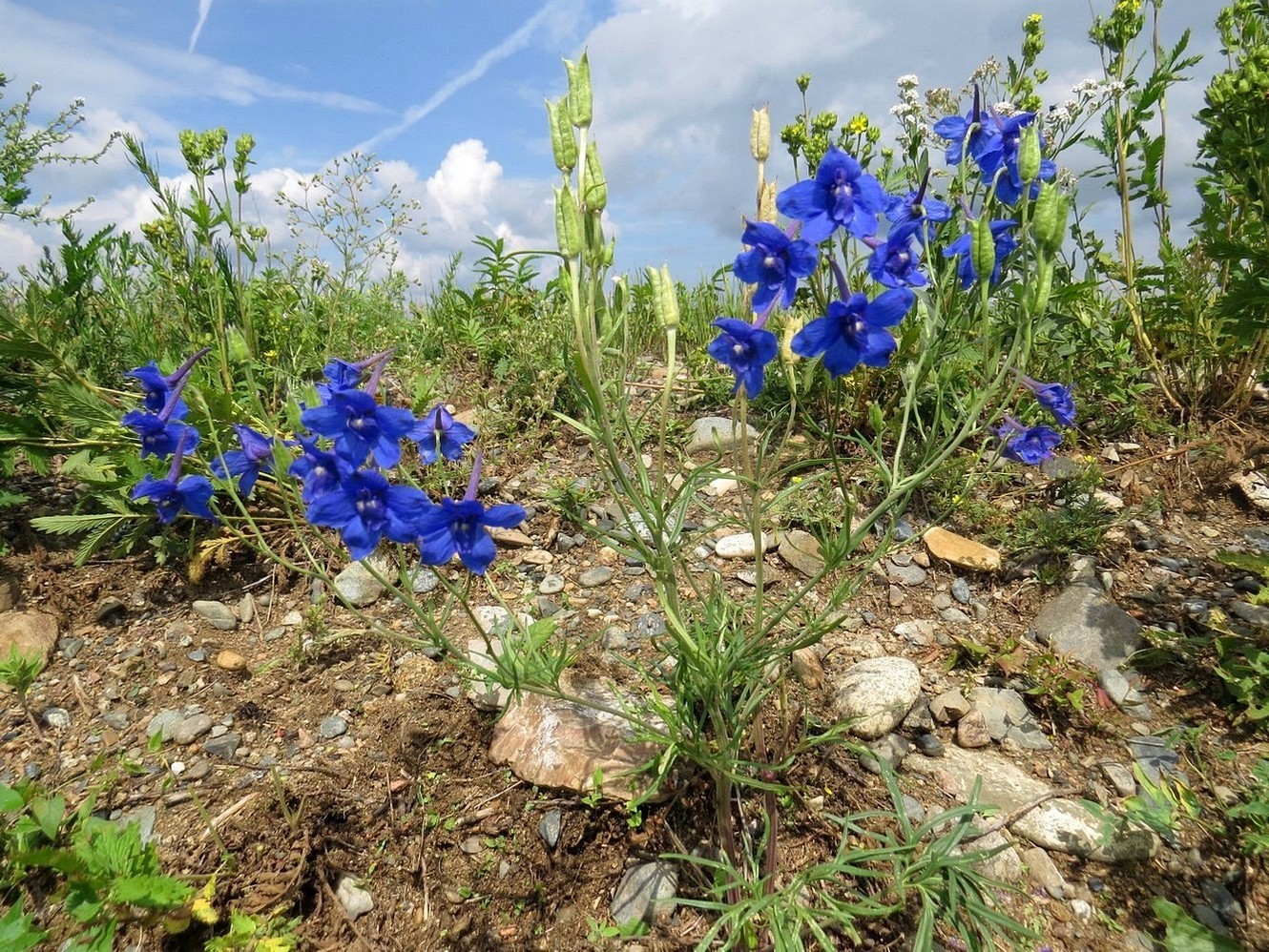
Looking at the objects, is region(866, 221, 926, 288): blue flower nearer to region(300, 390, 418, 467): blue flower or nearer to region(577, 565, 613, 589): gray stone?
region(300, 390, 418, 467): blue flower

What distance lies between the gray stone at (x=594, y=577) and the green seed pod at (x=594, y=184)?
1851 mm

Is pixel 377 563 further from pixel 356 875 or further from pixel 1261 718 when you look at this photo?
pixel 1261 718

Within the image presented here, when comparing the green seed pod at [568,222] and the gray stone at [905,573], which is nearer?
the green seed pod at [568,222]

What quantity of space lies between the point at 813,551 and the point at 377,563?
1987 mm

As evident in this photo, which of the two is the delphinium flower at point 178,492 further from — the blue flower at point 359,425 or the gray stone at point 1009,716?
the gray stone at point 1009,716

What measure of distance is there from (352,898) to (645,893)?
0.81 m

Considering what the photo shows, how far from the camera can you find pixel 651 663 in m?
2.56

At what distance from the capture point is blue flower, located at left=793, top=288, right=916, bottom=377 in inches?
61.2

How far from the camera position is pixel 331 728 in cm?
242

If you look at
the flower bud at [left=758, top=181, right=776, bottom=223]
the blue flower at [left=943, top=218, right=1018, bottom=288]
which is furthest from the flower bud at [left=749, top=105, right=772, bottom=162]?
the blue flower at [left=943, top=218, right=1018, bottom=288]

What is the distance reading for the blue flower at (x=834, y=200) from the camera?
1.61 meters

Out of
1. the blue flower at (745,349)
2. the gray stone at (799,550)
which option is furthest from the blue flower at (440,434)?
the gray stone at (799,550)

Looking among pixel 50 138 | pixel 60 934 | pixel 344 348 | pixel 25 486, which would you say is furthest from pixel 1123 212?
pixel 50 138

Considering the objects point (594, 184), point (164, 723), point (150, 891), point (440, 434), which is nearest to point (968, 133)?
point (594, 184)
